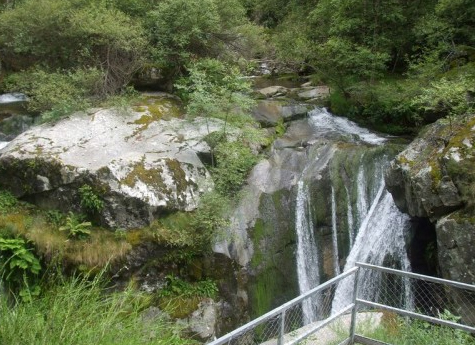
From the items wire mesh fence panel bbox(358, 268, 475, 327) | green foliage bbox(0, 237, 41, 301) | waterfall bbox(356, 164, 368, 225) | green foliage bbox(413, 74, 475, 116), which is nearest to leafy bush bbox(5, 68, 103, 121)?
green foliage bbox(0, 237, 41, 301)

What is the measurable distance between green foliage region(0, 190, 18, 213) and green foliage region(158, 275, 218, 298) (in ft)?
11.1

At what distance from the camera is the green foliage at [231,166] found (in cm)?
988

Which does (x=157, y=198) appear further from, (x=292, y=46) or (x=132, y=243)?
(x=292, y=46)

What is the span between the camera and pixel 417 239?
9297 millimetres

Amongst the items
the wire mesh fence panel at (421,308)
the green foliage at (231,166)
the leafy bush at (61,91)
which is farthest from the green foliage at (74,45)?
the wire mesh fence panel at (421,308)

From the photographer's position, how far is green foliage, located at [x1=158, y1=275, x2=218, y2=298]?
8688 mm

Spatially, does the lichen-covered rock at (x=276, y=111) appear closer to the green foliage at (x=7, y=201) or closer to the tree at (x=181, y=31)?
the tree at (x=181, y=31)

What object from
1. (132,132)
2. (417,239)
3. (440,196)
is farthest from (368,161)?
(132,132)

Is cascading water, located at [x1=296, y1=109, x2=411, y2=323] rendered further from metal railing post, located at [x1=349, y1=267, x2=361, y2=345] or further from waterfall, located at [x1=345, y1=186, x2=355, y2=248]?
metal railing post, located at [x1=349, y1=267, x2=361, y2=345]

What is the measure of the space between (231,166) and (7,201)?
179 inches

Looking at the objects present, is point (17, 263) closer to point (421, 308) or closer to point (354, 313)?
point (354, 313)

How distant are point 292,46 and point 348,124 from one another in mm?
3457

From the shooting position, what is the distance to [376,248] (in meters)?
9.29

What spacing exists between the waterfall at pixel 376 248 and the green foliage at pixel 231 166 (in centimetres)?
279
